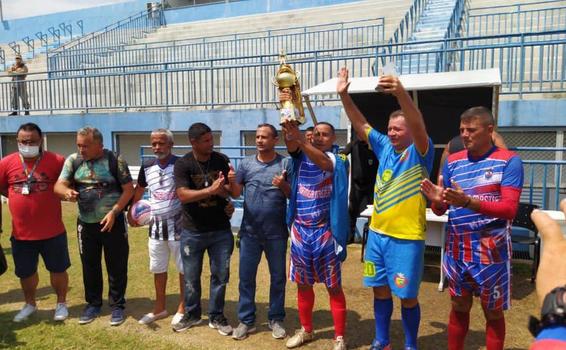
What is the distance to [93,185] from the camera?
4418 mm

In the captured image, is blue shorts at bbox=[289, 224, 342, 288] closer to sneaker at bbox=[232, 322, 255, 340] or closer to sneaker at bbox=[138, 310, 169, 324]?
sneaker at bbox=[232, 322, 255, 340]

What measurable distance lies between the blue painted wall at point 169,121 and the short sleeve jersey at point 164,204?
506 centimetres

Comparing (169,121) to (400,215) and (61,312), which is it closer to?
(61,312)

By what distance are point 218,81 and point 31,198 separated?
737 centimetres

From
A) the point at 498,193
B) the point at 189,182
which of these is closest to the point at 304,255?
the point at 189,182

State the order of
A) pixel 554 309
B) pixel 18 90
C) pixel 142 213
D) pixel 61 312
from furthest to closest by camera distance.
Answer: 1. pixel 18 90
2. pixel 61 312
3. pixel 142 213
4. pixel 554 309

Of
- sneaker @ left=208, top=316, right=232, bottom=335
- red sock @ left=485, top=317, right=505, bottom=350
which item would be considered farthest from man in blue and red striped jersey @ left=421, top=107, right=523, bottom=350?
sneaker @ left=208, top=316, right=232, bottom=335

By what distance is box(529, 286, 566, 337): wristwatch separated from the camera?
121cm

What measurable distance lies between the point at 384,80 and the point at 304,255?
158cm

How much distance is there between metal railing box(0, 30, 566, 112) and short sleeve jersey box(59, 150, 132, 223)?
6075mm

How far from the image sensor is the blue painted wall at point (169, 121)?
990 cm

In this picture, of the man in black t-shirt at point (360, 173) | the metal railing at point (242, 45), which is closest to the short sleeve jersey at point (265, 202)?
the man in black t-shirt at point (360, 173)

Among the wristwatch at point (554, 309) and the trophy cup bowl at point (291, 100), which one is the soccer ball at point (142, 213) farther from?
the wristwatch at point (554, 309)

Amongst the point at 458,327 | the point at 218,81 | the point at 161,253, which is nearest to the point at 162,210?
the point at 161,253
